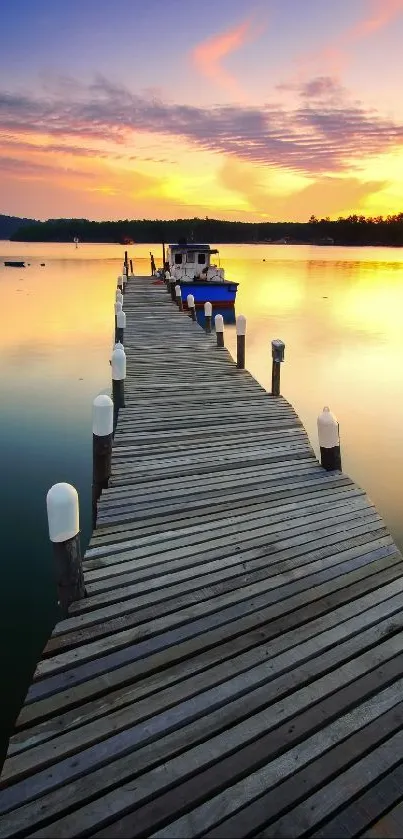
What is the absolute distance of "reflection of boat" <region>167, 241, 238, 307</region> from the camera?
3325 cm

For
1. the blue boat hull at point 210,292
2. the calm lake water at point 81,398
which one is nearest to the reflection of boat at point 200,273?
the blue boat hull at point 210,292

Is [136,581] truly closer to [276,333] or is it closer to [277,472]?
[277,472]

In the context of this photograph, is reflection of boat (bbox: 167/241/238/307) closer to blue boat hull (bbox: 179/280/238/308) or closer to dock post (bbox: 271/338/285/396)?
blue boat hull (bbox: 179/280/238/308)

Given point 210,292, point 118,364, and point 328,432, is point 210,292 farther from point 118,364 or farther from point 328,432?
point 328,432

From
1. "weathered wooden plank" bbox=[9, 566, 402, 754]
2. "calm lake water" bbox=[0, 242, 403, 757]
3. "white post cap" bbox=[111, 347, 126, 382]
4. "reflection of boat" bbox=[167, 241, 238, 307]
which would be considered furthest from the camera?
"reflection of boat" bbox=[167, 241, 238, 307]

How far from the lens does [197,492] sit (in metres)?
6.90

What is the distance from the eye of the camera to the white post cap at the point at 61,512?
4496 millimetres

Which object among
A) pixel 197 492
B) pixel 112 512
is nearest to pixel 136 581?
pixel 112 512

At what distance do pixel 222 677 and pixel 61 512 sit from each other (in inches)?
74.6

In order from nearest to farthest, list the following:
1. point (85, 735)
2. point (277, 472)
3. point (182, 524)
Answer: point (85, 735)
point (182, 524)
point (277, 472)

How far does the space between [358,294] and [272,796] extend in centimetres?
5708

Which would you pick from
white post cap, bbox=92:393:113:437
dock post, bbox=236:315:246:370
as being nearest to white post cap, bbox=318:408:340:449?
white post cap, bbox=92:393:113:437

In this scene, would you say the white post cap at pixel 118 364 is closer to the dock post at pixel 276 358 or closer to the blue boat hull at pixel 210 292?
the dock post at pixel 276 358

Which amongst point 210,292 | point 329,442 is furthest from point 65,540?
point 210,292
